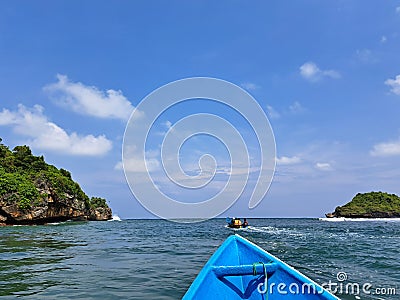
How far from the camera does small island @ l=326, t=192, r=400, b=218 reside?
4584 inches

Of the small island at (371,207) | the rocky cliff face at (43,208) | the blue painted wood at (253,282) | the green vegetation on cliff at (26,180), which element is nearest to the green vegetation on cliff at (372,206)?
the small island at (371,207)

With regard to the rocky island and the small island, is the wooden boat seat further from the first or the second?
the small island

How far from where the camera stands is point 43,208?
2088 inches

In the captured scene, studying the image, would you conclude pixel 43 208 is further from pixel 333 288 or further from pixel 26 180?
pixel 333 288

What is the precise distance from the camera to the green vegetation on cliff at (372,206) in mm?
116306

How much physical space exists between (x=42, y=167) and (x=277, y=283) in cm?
6606

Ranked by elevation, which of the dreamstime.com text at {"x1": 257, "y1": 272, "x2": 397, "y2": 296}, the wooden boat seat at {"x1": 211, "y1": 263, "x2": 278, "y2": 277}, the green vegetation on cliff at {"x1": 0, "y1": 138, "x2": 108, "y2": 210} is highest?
the green vegetation on cliff at {"x1": 0, "y1": 138, "x2": 108, "y2": 210}

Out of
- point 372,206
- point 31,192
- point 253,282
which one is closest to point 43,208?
point 31,192

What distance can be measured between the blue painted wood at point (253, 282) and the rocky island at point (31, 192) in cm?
5006

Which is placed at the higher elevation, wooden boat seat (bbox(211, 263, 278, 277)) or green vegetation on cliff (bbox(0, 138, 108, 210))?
green vegetation on cliff (bbox(0, 138, 108, 210))

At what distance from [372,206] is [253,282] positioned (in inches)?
5107

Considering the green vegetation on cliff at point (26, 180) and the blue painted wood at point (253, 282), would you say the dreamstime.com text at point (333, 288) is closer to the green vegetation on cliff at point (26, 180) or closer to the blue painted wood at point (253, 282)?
the blue painted wood at point (253, 282)
